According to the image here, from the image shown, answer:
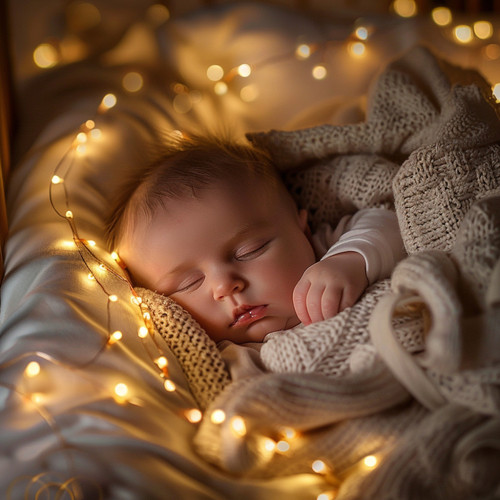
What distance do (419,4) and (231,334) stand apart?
1376 millimetres

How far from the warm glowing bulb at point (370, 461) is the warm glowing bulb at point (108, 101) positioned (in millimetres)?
1106

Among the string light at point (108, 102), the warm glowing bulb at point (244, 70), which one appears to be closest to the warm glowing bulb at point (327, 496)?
the string light at point (108, 102)

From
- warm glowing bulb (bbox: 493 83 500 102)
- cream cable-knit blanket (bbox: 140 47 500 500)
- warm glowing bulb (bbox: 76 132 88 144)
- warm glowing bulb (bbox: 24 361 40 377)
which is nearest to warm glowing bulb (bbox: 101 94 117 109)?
warm glowing bulb (bbox: 76 132 88 144)

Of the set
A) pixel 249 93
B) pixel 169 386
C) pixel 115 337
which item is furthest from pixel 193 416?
pixel 249 93

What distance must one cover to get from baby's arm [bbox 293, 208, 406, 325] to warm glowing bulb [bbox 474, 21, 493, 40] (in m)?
0.70

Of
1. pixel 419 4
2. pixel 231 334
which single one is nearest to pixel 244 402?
pixel 231 334

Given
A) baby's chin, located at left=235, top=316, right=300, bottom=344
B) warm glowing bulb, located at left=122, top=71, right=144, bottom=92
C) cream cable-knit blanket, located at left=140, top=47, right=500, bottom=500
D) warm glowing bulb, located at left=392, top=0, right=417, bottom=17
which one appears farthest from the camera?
warm glowing bulb, located at left=392, top=0, right=417, bottom=17

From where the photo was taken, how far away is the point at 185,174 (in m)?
1.27

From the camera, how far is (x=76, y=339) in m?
0.97

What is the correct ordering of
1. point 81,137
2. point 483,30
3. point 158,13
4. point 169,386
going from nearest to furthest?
point 169,386 < point 81,137 < point 483,30 < point 158,13

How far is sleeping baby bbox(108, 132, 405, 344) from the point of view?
1.15 metres

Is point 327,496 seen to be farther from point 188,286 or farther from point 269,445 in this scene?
point 188,286

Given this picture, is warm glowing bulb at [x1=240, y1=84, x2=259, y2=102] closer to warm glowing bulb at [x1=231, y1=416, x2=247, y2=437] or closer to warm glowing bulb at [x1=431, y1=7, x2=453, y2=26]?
warm glowing bulb at [x1=431, y1=7, x2=453, y2=26]

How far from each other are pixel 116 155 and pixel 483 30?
1.06 m
